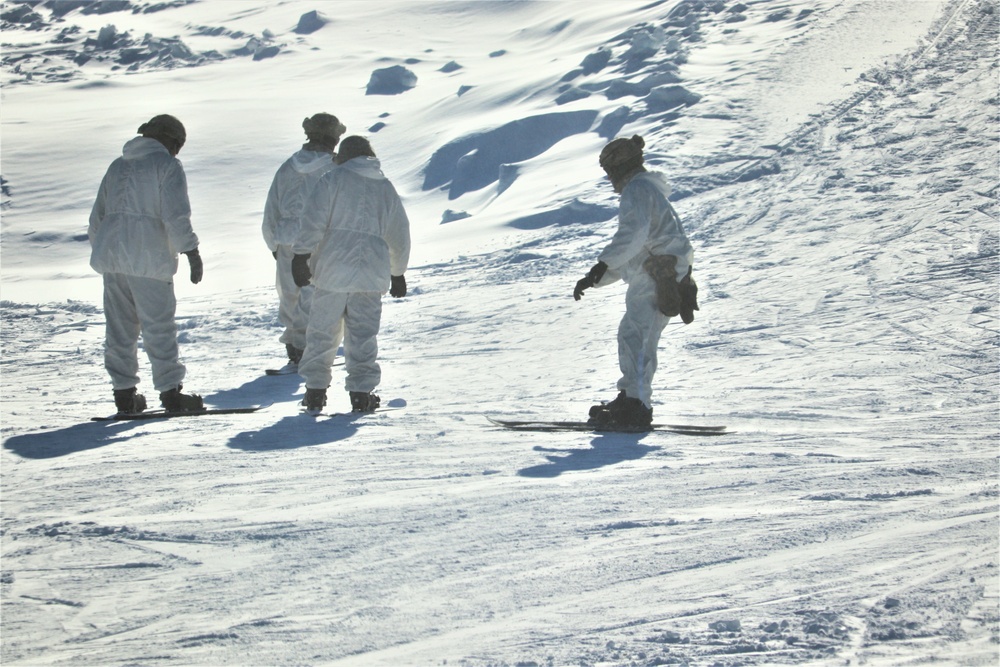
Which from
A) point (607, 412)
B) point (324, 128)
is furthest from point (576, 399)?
point (324, 128)

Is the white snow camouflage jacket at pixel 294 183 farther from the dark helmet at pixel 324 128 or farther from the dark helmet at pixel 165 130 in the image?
the dark helmet at pixel 165 130

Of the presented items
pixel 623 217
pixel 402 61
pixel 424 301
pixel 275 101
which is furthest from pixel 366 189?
pixel 402 61

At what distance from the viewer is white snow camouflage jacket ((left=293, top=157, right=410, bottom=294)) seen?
241 inches

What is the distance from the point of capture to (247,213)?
1786cm

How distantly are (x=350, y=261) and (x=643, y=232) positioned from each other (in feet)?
5.64

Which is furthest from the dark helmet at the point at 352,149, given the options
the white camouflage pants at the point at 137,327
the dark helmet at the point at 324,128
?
the white camouflage pants at the point at 137,327

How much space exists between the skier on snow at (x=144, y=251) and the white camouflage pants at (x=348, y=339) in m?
0.70

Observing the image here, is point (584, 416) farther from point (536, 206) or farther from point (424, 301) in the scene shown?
point (536, 206)

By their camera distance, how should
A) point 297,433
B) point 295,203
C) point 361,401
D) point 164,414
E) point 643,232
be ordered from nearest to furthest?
point 297,433 → point 643,232 → point 164,414 → point 361,401 → point 295,203

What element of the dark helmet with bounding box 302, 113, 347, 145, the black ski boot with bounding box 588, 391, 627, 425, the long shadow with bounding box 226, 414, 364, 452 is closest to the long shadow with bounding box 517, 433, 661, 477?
the black ski boot with bounding box 588, 391, 627, 425

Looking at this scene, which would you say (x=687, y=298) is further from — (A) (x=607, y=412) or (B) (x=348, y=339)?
(B) (x=348, y=339)

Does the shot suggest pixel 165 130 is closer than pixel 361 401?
Yes

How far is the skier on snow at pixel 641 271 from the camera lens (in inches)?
219

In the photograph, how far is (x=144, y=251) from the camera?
19.7 ft
